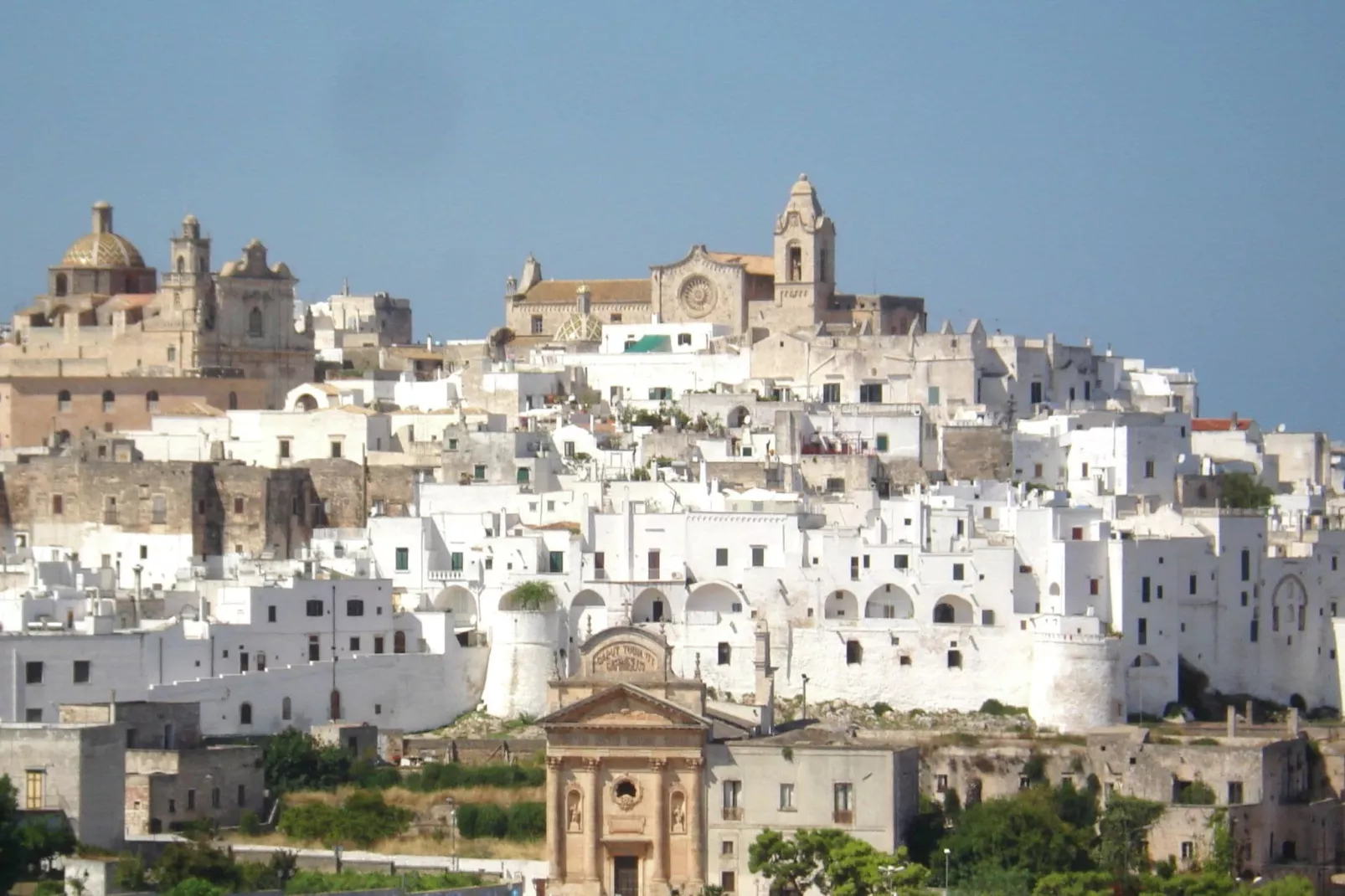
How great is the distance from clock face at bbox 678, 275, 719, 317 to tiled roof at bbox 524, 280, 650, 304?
5.60 feet

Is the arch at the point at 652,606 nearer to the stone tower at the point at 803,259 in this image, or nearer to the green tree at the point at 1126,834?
the green tree at the point at 1126,834

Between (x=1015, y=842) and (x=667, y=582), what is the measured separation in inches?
444

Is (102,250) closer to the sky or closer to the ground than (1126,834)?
closer to the sky

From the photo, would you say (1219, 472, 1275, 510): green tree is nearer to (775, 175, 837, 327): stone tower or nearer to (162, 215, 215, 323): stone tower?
(775, 175, 837, 327): stone tower

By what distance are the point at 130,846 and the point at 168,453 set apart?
19.6 metres

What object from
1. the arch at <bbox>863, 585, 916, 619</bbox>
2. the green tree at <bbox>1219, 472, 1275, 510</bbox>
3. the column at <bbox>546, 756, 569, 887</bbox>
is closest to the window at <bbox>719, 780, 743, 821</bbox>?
the column at <bbox>546, 756, 569, 887</bbox>

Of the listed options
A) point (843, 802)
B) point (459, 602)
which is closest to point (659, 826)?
point (843, 802)

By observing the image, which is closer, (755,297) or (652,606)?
(652,606)

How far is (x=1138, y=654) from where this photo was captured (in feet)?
213

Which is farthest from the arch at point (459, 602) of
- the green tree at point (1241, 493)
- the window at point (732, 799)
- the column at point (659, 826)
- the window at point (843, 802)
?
the green tree at point (1241, 493)

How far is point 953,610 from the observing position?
65.4m

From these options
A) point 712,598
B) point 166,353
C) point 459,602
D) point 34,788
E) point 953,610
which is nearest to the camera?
point 34,788

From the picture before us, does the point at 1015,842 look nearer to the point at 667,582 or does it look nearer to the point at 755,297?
the point at 667,582

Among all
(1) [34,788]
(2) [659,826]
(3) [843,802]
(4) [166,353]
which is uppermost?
(4) [166,353]
